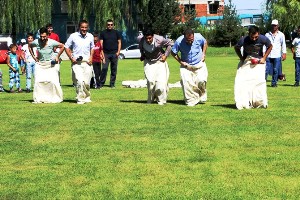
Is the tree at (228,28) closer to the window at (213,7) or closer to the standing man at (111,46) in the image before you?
the window at (213,7)

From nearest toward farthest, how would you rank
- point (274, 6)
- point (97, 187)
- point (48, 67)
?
1. point (97, 187)
2. point (48, 67)
3. point (274, 6)

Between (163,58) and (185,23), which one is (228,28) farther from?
(163,58)

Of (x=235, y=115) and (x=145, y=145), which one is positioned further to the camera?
(x=235, y=115)

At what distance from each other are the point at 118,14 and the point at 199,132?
43.3 m

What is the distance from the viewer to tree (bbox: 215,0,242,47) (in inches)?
2657

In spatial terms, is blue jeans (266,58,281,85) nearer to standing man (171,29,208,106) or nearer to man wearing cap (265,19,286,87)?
man wearing cap (265,19,286,87)

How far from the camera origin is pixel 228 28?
67750mm

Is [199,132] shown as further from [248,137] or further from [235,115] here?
[235,115]

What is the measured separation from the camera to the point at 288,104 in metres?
15.8

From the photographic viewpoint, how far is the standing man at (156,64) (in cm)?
1582

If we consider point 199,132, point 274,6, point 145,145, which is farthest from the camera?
point 274,6

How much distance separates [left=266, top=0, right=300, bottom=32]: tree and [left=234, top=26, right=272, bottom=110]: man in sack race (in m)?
50.0

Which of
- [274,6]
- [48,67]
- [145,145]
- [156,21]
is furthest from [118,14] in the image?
[145,145]

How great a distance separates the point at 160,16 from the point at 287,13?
38.6 ft
